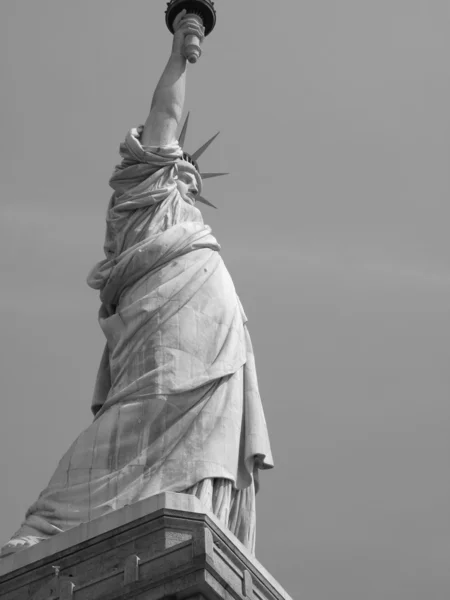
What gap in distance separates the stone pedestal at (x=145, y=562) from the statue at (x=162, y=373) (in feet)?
2.58

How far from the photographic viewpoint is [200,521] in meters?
15.1

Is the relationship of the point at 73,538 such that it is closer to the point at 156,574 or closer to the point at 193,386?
the point at 156,574

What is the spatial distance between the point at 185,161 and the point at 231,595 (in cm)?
773

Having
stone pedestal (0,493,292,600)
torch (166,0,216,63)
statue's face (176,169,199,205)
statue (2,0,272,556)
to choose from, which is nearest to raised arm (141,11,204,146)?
statue (2,0,272,556)

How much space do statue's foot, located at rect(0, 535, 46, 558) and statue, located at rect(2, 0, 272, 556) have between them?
0.02m

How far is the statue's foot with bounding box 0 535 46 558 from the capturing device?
631 inches

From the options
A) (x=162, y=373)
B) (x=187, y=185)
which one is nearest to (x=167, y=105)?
(x=187, y=185)

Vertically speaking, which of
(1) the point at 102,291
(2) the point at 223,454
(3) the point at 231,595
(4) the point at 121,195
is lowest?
(3) the point at 231,595

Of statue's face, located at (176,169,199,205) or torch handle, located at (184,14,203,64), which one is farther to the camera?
torch handle, located at (184,14,203,64)

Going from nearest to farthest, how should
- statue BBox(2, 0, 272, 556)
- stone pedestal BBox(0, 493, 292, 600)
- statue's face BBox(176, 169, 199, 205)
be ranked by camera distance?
stone pedestal BBox(0, 493, 292, 600) < statue BBox(2, 0, 272, 556) < statue's face BBox(176, 169, 199, 205)

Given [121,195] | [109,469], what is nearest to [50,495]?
[109,469]

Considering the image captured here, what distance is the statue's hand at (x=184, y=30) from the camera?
21422 millimetres

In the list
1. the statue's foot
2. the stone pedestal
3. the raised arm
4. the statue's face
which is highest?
the raised arm

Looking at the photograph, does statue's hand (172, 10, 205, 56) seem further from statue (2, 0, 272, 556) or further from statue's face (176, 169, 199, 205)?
statue's face (176, 169, 199, 205)
